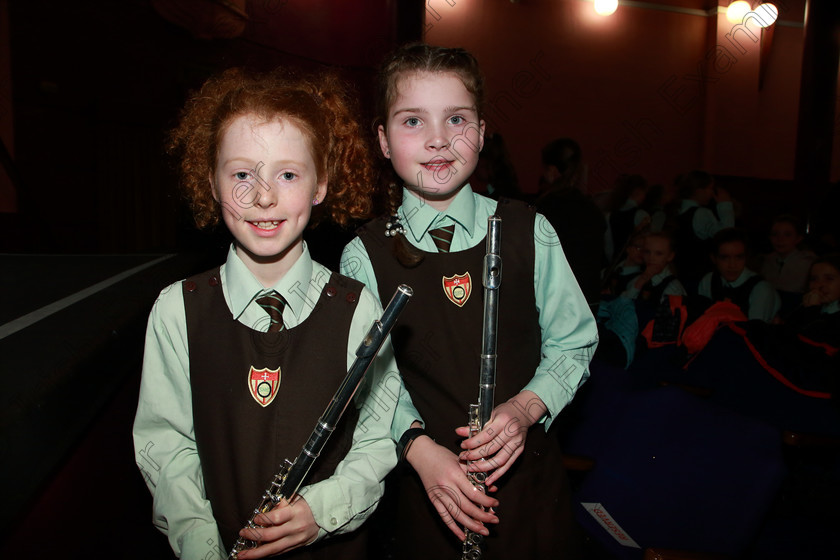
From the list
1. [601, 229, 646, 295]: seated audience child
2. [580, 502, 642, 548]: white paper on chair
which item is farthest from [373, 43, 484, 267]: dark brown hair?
[601, 229, 646, 295]: seated audience child

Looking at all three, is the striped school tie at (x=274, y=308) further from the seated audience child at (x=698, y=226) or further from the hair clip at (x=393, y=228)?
the seated audience child at (x=698, y=226)

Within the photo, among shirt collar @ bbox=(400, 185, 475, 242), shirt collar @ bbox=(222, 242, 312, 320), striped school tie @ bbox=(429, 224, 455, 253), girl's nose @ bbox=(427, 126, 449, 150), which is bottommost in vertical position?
shirt collar @ bbox=(222, 242, 312, 320)

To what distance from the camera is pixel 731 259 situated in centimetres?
349

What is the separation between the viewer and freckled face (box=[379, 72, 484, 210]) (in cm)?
107

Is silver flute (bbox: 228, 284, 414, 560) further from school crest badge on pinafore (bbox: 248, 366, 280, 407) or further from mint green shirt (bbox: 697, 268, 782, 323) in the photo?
mint green shirt (bbox: 697, 268, 782, 323)

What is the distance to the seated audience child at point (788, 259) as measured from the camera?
4.27 m

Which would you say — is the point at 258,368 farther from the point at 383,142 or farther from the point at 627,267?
the point at 627,267

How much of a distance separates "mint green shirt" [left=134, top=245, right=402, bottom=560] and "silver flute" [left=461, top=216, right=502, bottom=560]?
0.15m

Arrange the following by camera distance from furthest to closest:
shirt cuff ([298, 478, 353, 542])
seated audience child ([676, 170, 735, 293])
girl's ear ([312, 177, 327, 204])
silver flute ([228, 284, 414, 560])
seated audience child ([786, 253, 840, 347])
Answer: seated audience child ([676, 170, 735, 293]), seated audience child ([786, 253, 840, 347]), girl's ear ([312, 177, 327, 204]), shirt cuff ([298, 478, 353, 542]), silver flute ([228, 284, 414, 560])

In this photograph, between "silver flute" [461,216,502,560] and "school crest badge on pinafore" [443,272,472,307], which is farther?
"school crest badge on pinafore" [443,272,472,307]

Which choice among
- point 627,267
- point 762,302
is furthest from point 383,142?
point 627,267

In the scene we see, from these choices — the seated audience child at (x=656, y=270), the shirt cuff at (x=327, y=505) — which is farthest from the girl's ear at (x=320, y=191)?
the seated audience child at (x=656, y=270)

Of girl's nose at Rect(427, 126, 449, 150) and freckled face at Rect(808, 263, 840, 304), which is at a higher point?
girl's nose at Rect(427, 126, 449, 150)

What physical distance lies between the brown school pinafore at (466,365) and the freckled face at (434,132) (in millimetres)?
149
